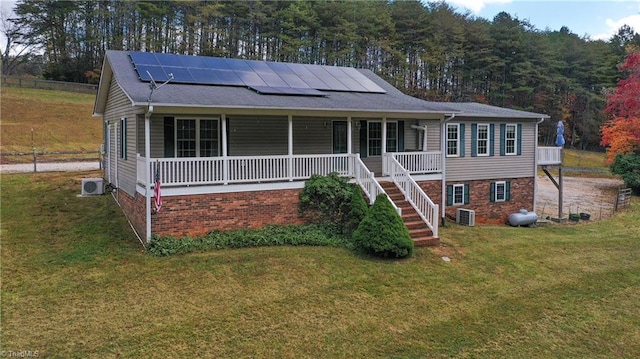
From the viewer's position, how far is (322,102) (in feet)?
42.1

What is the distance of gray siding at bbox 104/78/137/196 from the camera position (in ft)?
40.4

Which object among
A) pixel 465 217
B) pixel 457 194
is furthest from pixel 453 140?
pixel 465 217

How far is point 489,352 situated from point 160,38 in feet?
150

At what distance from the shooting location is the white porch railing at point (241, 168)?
34.9 ft

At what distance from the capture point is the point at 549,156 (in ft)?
62.1

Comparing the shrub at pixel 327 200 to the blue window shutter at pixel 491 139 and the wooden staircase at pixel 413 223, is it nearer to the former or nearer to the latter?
→ the wooden staircase at pixel 413 223

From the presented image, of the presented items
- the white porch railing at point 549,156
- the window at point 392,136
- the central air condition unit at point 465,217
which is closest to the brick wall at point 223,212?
the window at point 392,136

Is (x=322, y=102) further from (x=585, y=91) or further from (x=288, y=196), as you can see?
(x=585, y=91)

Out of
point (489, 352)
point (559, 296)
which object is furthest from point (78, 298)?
point (559, 296)

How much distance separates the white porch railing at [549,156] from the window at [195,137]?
44.9 ft

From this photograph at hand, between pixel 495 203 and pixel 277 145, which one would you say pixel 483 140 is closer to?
pixel 495 203

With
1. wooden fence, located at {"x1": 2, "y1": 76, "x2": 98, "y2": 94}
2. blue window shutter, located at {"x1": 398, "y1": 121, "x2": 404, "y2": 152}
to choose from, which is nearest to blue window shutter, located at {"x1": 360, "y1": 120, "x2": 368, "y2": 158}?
blue window shutter, located at {"x1": 398, "y1": 121, "x2": 404, "y2": 152}

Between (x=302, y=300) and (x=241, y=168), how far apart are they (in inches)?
179

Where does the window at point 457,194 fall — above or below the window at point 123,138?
below
